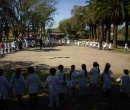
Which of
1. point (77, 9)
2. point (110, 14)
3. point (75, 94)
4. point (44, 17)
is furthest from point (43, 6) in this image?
point (75, 94)

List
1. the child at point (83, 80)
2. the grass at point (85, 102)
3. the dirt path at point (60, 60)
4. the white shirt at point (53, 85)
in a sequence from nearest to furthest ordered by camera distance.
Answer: the white shirt at point (53, 85) < the grass at point (85, 102) < the child at point (83, 80) < the dirt path at point (60, 60)

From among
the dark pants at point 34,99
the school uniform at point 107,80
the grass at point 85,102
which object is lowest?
the grass at point 85,102

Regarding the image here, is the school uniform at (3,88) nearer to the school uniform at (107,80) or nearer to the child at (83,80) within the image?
the child at (83,80)

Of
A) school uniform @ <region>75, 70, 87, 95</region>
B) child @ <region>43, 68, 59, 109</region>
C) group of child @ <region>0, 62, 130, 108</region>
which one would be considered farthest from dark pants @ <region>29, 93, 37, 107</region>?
school uniform @ <region>75, 70, 87, 95</region>

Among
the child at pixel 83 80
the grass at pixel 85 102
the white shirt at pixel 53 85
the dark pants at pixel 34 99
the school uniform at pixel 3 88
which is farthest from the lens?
the child at pixel 83 80

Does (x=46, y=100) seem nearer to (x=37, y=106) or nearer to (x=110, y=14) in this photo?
(x=37, y=106)

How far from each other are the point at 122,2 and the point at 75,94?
32263mm

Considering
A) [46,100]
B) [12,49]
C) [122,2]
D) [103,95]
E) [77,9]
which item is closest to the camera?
[46,100]

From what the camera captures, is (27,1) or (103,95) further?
(27,1)

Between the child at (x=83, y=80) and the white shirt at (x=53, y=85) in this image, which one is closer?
the white shirt at (x=53, y=85)

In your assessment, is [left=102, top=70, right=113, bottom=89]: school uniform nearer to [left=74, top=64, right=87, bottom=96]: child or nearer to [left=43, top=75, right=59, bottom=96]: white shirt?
[left=74, top=64, right=87, bottom=96]: child

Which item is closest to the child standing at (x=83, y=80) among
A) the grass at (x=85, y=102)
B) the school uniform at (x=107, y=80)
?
the grass at (x=85, y=102)

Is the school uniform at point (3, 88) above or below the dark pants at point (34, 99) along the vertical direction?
above

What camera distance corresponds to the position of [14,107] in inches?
351
